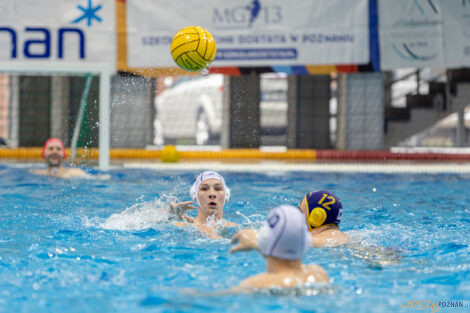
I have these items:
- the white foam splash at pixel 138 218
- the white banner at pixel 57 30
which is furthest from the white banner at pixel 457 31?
the white foam splash at pixel 138 218

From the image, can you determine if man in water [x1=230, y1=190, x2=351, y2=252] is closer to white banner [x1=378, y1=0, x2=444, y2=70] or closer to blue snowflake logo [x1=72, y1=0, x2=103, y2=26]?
white banner [x1=378, y1=0, x2=444, y2=70]

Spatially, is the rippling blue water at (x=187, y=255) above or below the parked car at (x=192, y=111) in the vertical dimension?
below

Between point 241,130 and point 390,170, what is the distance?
4.92m

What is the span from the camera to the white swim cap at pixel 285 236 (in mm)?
2615

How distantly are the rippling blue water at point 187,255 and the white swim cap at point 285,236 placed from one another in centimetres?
23

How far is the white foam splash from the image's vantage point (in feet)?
16.0

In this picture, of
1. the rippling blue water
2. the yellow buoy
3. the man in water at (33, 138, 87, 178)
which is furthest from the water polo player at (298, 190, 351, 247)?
the yellow buoy

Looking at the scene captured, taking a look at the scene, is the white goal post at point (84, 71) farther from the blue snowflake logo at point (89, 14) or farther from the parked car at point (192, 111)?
the parked car at point (192, 111)

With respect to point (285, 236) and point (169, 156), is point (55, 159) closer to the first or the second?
point (169, 156)

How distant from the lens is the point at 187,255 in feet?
12.5

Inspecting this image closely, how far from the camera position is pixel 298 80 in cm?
1402

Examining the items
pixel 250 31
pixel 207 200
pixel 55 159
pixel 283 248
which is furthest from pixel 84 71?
pixel 283 248

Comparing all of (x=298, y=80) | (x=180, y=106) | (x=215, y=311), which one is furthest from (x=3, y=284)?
(x=180, y=106)

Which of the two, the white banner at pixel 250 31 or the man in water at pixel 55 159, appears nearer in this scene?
the man in water at pixel 55 159
